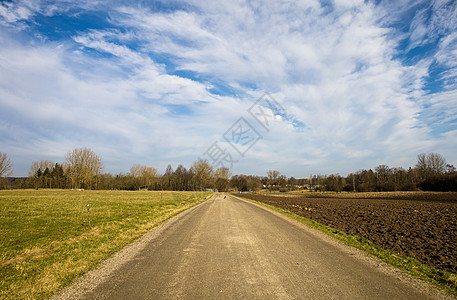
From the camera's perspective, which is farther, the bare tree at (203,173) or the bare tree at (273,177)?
the bare tree at (273,177)

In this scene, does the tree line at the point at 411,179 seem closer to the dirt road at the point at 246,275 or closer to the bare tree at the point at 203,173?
the bare tree at the point at 203,173

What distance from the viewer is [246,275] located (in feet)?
17.0

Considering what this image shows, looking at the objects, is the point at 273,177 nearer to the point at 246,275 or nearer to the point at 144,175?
the point at 144,175

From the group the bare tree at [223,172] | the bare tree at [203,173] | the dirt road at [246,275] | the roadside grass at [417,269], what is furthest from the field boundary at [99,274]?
the bare tree at [223,172]

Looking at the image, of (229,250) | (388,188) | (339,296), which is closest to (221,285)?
(339,296)

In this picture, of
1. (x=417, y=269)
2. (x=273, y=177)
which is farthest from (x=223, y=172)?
(x=417, y=269)

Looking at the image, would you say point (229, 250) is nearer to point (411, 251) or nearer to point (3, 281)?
point (3, 281)

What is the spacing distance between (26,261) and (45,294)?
321 centimetres

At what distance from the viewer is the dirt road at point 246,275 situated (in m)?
4.31

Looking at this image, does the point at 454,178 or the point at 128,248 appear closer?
the point at 128,248

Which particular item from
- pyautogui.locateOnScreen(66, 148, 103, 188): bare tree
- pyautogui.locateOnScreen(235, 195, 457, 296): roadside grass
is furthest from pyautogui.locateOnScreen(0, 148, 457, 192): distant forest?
pyautogui.locateOnScreen(235, 195, 457, 296): roadside grass

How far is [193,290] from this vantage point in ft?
14.3

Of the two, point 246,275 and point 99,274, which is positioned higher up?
point 246,275

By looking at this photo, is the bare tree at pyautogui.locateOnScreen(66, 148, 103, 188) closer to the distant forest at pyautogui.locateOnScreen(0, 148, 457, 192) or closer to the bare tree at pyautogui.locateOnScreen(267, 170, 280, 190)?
the distant forest at pyautogui.locateOnScreen(0, 148, 457, 192)
